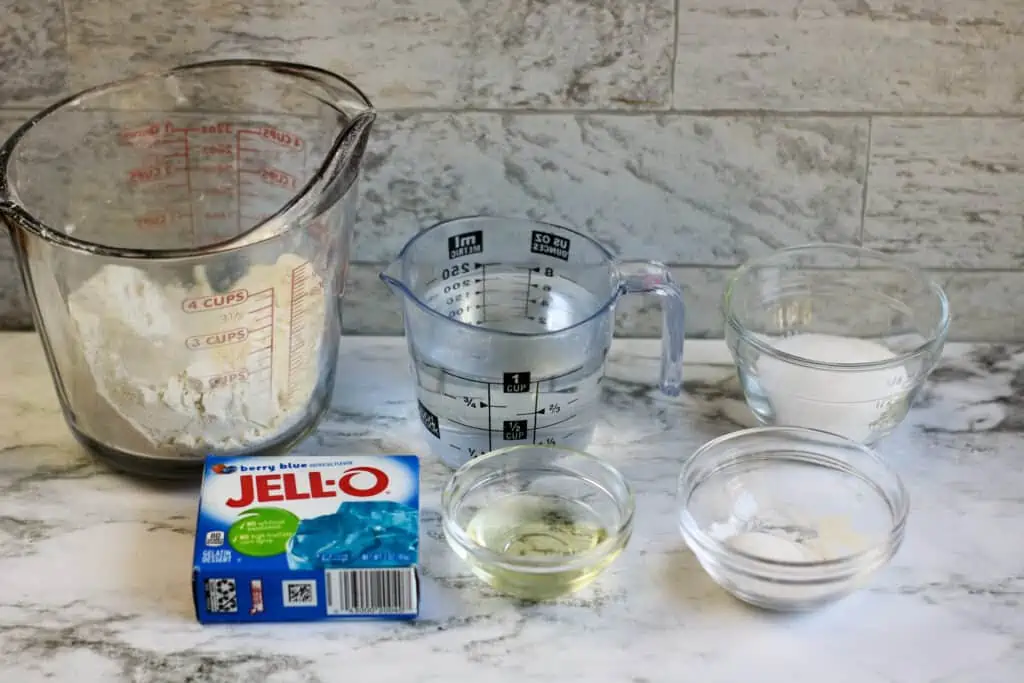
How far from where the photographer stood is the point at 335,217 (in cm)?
94

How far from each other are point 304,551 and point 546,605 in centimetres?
18

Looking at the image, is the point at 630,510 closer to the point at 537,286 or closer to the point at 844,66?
the point at 537,286

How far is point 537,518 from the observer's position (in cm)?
95

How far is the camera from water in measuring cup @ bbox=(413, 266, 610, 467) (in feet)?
3.16

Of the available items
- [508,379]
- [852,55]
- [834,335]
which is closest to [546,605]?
[508,379]

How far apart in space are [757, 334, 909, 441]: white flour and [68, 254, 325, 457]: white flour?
378 mm

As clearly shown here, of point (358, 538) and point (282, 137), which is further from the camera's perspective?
point (282, 137)

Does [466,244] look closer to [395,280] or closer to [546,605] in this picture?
[395,280]

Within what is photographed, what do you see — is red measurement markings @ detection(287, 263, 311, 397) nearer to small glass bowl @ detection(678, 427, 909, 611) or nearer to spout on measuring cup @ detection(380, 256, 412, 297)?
spout on measuring cup @ detection(380, 256, 412, 297)

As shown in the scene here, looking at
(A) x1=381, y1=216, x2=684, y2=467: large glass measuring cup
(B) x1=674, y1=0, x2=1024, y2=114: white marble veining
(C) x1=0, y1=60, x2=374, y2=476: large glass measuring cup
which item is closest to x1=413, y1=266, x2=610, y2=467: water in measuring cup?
(A) x1=381, y1=216, x2=684, y2=467: large glass measuring cup

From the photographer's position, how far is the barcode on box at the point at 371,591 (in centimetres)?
85

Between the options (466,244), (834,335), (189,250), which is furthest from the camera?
(834,335)

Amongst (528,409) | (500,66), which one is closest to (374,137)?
(500,66)

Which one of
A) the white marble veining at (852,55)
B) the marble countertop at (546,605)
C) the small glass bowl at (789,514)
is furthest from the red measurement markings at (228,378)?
the white marble veining at (852,55)
